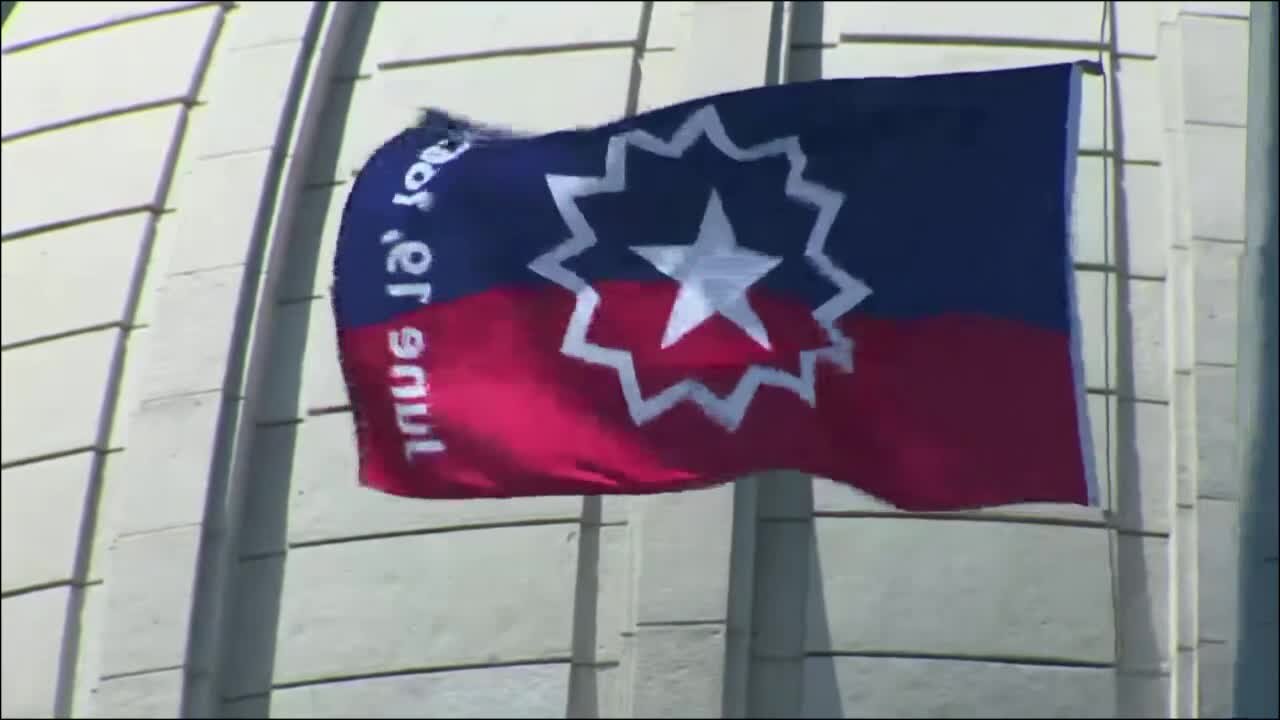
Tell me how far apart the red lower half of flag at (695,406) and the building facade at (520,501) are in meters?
1.97

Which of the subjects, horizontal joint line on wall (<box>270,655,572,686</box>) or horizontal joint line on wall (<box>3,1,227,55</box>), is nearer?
horizontal joint line on wall (<box>270,655,572,686</box>)

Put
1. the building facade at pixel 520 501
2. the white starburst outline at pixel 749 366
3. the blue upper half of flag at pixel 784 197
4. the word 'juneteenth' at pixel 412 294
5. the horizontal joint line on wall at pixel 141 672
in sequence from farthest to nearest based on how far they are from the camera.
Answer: the horizontal joint line on wall at pixel 141 672 < the building facade at pixel 520 501 < the word 'juneteenth' at pixel 412 294 < the white starburst outline at pixel 749 366 < the blue upper half of flag at pixel 784 197

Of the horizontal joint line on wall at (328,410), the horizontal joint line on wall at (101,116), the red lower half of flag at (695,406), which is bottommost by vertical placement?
the red lower half of flag at (695,406)

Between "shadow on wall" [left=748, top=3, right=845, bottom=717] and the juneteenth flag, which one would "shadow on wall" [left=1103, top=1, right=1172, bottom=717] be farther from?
the juneteenth flag

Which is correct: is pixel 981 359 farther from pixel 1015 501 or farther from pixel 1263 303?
pixel 1263 303

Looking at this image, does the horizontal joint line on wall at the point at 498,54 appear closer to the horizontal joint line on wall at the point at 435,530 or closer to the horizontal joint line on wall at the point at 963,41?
the horizontal joint line on wall at the point at 963,41

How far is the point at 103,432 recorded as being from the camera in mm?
15188

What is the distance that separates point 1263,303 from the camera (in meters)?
8.91

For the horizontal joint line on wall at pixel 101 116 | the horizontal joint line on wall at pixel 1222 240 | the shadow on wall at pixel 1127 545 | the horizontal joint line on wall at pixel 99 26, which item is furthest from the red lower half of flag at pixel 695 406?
the horizontal joint line on wall at pixel 99 26

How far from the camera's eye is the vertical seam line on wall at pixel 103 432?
14633mm

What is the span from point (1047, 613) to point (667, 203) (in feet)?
10.2

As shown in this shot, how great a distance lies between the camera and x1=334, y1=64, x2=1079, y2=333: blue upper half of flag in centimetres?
1179

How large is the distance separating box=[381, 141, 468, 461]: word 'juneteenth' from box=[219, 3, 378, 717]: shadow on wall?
8.13 feet

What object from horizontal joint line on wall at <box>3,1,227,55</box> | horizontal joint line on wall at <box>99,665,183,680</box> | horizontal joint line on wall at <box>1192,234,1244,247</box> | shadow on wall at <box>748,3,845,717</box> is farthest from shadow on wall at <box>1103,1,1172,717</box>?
horizontal joint line on wall at <box>3,1,227,55</box>
